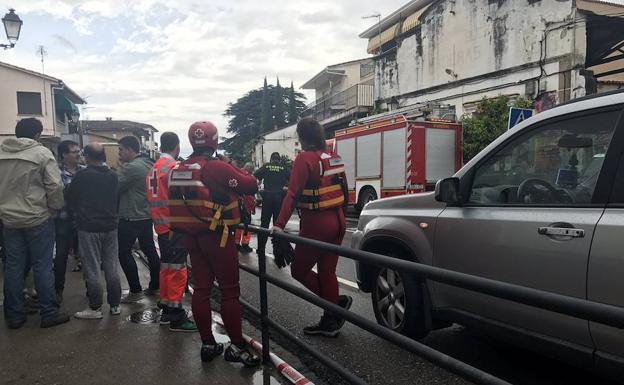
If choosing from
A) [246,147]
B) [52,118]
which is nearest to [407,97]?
[52,118]

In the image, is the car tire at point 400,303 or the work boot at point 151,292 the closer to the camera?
the car tire at point 400,303

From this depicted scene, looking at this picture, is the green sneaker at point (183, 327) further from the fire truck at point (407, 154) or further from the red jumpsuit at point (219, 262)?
the fire truck at point (407, 154)

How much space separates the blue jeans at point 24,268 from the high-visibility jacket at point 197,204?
180 cm

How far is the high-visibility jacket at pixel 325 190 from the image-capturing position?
3.95 metres

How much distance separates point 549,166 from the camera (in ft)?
9.89

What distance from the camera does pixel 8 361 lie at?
12.0ft

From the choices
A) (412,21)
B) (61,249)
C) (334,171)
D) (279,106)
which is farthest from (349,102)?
(279,106)

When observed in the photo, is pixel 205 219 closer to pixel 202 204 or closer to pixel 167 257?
pixel 202 204

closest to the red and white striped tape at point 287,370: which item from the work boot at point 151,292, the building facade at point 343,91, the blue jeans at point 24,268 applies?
the blue jeans at point 24,268

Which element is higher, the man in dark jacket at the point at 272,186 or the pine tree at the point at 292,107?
the pine tree at the point at 292,107

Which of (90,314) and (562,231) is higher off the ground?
(562,231)

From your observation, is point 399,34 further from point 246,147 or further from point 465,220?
point 246,147

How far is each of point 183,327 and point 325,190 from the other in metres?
1.79

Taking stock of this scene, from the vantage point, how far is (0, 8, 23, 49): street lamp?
10031 mm
